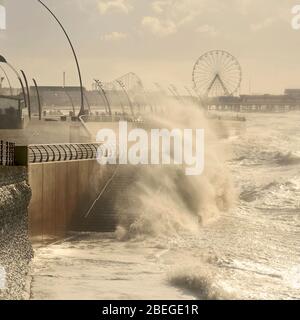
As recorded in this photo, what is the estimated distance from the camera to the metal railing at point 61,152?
21473mm

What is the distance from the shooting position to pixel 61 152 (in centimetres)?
2408

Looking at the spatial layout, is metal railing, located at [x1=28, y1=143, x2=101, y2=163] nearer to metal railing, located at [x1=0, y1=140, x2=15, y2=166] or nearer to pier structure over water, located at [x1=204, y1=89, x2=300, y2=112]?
metal railing, located at [x1=0, y1=140, x2=15, y2=166]

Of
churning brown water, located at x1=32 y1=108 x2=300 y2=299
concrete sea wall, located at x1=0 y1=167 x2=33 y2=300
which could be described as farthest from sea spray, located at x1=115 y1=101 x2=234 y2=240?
concrete sea wall, located at x1=0 y1=167 x2=33 y2=300

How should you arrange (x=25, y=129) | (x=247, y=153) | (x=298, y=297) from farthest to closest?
1. (x=247, y=153)
2. (x=25, y=129)
3. (x=298, y=297)

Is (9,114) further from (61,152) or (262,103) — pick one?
(262,103)

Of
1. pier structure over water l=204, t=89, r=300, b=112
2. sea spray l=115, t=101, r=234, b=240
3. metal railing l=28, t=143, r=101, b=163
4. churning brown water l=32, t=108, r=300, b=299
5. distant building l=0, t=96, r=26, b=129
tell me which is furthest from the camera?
pier structure over water l=204, t=89, r=300, b=112

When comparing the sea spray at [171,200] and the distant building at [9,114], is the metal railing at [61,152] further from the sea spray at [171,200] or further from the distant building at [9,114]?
the distant building at [9,114]

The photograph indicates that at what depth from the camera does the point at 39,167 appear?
20.5 meters

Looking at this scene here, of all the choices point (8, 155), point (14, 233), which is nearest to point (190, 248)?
point (14, 233)

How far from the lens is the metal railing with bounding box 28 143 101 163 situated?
2147cm

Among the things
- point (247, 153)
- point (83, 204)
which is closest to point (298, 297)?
point (83, 204)

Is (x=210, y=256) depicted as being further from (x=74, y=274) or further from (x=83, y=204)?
(x=83, y=204)
